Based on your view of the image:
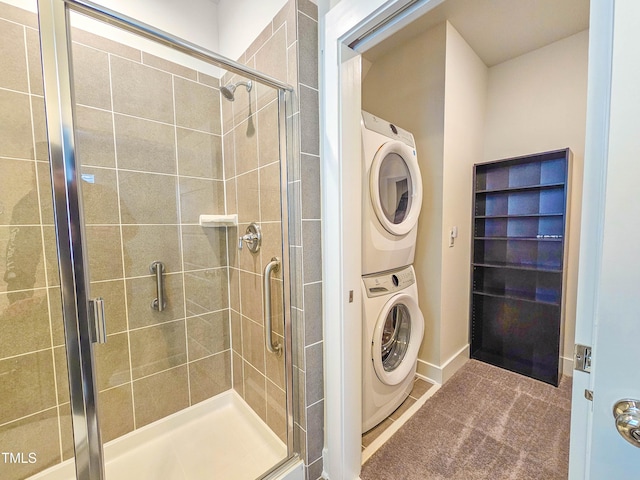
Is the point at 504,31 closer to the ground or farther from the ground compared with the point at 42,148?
farther from the ground

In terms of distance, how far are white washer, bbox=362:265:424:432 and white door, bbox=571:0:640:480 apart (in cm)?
93

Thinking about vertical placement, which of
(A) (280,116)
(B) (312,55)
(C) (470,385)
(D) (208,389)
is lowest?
(C) (470,385)

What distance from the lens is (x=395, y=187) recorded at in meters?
1.60

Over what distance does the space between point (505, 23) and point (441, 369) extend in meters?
2.51

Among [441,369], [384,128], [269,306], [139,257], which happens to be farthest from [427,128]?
[139,257]

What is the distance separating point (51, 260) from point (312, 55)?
1526mm

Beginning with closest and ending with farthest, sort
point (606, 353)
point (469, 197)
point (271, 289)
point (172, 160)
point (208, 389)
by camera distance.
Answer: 1. point (606, 353)
2. point (271, 289)
3. point (172, 160)
4. point (208, 389)
5. point (469, 197)

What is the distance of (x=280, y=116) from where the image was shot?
3.85ft

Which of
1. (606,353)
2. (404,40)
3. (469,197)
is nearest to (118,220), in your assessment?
(606,353)

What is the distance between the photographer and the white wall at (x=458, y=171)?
184cm

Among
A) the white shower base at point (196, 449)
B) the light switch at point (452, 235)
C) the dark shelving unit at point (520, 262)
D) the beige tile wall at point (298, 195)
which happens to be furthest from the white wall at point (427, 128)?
the white shower base at point (196, 449)

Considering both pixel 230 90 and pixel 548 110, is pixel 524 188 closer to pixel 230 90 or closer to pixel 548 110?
pixel 548 110

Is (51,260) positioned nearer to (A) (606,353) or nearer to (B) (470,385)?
(A) (606,353)

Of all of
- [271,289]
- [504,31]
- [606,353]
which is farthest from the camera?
[504,31]
